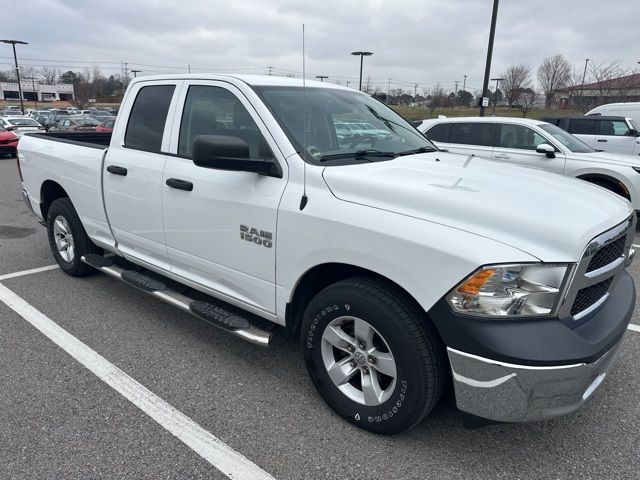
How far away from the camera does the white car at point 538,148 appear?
775 cm

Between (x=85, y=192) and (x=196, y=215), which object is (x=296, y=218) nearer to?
(x=196, y=215)

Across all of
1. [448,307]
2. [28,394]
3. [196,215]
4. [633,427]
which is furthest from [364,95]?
[28,394]

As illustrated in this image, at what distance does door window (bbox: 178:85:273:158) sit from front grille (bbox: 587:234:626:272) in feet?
5.98

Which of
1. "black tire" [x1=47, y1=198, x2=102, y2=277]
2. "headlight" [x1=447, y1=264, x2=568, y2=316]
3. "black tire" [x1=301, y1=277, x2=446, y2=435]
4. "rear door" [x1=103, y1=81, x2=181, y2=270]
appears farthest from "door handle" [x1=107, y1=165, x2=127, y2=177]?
"headlight" [x1=447, y1=264, x2=568, y2=316]

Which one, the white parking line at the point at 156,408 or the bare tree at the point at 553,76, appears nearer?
the white parking line at the point at 156,408

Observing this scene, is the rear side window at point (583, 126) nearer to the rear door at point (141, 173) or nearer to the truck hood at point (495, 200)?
the truck hood at point (495, 200)

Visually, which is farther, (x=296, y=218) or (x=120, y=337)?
(x=120, y=337)

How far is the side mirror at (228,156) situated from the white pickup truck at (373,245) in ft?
0.04

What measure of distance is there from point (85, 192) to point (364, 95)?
8.74 ft

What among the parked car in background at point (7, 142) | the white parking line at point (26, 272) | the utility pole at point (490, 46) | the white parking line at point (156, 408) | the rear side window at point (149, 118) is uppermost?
the utility pole at point (490, 46)

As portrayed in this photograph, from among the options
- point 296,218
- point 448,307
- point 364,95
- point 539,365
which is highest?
point 364,95

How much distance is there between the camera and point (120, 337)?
3809 mm

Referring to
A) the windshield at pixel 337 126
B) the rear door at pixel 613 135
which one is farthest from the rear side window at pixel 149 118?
the rear door at pixel 613 135

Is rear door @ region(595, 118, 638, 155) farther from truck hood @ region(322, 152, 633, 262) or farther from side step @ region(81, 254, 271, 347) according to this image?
side step @ region(81, 254, 271, 347)
